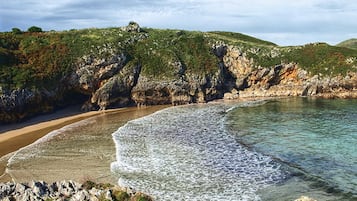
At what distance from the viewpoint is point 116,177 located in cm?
2372

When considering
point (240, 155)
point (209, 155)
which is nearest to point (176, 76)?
point (209, 155)

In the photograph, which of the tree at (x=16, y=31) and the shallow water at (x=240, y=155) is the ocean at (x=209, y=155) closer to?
the shallow water at (x=240, y=155)

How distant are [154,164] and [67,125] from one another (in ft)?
72.0

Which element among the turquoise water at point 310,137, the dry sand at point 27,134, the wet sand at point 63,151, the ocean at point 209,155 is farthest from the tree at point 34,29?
the turquoise water at point 310,137

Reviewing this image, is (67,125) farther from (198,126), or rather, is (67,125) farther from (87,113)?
(198,126)

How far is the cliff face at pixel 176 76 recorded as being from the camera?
5684 cm

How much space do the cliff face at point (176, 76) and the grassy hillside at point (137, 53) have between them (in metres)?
0.19

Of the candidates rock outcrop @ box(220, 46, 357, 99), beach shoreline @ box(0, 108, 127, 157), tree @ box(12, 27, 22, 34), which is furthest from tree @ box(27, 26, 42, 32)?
rock outcrop @ box(220, 46, 357, 99)

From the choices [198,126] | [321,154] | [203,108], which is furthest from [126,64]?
[321,154]

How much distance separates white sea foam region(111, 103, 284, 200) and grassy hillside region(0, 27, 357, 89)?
1880cm

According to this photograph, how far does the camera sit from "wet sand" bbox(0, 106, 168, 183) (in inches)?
984

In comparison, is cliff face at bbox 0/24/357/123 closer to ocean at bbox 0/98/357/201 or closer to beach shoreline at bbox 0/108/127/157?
beach shoreline at bbox 0/108/127/157

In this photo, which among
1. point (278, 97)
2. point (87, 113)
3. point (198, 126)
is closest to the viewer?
point (198, 126)

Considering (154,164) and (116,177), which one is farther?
(154,164)
